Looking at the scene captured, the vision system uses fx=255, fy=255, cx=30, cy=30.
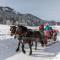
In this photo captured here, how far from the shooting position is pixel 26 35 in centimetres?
1050

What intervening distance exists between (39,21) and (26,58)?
5556 mm

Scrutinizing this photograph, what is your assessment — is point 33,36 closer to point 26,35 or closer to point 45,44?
point 26,35

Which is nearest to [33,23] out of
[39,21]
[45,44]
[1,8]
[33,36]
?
[39,21]

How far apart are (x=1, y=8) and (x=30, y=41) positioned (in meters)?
9.43

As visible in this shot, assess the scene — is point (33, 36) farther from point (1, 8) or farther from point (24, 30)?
point (1, 8)

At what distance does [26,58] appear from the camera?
31.2 feet

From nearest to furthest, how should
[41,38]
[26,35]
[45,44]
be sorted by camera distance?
[26,35] → [41,38] → [45,44]

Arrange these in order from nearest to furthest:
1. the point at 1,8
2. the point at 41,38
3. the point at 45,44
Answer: the point at 41,38, the point at 45,44, the point at 1,8

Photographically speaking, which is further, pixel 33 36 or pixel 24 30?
pixel 33 36

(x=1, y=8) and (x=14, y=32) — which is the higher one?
(x=1, y=8)

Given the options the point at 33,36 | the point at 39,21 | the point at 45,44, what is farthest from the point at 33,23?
the point at 33,36

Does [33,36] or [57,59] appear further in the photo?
[33,36]

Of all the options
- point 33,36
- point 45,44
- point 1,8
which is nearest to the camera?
point 33,36

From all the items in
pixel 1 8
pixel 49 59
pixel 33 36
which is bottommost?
pixel 49 59
